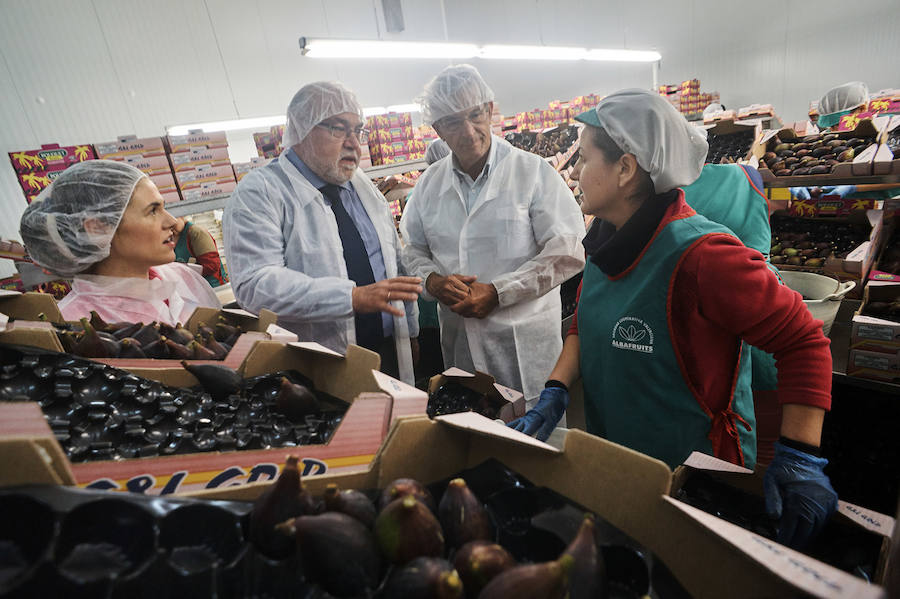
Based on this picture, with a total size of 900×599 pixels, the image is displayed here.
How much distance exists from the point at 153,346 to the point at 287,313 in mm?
749

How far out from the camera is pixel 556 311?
2.27 metres

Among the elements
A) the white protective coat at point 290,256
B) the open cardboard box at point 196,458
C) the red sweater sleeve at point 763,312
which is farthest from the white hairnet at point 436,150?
the open cardboard box at point 196,458

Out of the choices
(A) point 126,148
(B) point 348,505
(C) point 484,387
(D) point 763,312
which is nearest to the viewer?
(B) point 348,505

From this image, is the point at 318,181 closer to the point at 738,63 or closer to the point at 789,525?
the point at 789,525

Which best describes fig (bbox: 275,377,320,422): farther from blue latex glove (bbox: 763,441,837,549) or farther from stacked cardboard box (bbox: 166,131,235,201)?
stacked cardboard box (bbox: 166,131,235,201)

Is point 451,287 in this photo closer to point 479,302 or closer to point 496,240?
point 479,302

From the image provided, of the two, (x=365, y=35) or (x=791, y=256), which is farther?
(x=365, y=35)

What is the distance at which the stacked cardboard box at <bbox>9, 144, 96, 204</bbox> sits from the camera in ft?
7.89

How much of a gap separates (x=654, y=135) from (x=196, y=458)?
4.39 ft

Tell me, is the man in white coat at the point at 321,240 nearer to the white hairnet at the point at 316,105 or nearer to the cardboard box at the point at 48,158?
the white hairnet at the point at 316,105

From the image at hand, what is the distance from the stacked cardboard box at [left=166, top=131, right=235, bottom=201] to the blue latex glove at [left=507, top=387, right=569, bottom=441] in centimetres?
263

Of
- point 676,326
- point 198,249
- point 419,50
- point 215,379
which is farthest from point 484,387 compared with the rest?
point 419,50

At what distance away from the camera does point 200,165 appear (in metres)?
2.86

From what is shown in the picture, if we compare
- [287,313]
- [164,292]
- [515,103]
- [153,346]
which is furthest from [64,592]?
[515,103]
